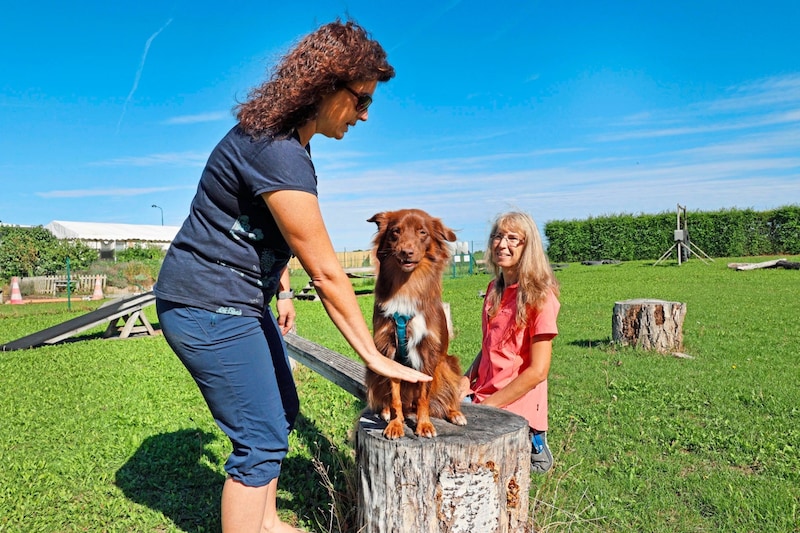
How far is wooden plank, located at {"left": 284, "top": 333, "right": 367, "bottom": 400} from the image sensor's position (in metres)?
3.99

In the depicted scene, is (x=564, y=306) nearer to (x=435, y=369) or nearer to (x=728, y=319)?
(x=728, y=319)

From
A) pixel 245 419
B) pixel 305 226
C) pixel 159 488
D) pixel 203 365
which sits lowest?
pixel 159 488

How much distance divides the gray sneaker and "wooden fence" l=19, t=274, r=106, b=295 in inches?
983

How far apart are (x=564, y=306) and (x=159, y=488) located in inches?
463

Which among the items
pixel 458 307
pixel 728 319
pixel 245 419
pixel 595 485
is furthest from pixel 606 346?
pixel 245 419

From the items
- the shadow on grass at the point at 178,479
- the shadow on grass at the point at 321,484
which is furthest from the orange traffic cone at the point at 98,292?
the shadow on grass at the point at 321,484

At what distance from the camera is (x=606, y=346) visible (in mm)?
8992

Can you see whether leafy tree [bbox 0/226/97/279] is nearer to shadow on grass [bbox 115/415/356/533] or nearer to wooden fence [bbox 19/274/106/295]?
wooden fence [bbox 19/274/106/295]

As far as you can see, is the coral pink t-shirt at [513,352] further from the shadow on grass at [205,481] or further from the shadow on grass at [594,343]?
the shadow on grass at [594,343]

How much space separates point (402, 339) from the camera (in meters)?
2.73

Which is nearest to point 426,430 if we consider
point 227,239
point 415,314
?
point 415,314

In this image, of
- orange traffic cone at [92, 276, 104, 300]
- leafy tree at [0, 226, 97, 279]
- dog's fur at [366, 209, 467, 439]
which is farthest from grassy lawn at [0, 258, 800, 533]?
leafy tree at [0, 226, 97, 279]

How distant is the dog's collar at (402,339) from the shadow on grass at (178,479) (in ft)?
6.52

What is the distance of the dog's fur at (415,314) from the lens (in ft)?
8.91
